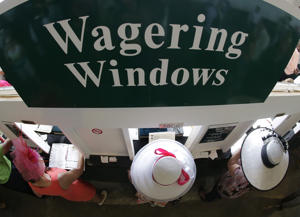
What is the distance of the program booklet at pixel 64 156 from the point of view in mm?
1854

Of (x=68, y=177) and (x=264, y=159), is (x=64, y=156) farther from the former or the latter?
(x=264, y=159)

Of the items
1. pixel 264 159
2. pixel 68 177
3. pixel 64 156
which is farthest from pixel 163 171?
pixel 64 156

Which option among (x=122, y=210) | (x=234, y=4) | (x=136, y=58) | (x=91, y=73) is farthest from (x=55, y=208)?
(x=234, y=4)

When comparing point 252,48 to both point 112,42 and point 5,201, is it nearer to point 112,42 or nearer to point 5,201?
point 112,42

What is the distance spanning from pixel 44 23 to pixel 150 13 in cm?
41

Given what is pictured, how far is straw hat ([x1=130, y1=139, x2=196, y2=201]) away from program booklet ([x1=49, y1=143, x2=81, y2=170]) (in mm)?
880

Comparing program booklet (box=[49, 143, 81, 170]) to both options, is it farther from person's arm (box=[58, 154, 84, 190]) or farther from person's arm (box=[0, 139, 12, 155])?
person's arm (box=[0, 139, 12, 155])

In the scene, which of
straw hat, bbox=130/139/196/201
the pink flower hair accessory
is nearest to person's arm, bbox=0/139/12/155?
the pink flower hair accessory

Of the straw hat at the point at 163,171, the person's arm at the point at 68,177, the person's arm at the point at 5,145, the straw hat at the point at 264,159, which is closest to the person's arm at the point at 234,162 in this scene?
the straw hat at the point at 264,159

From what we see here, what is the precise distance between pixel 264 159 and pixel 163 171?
2.93 ft

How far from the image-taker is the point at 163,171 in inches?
44.7

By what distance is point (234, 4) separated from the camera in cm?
68

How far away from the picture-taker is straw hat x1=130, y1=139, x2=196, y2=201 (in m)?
1.15

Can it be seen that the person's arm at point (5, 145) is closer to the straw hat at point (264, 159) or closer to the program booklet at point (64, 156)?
the program booklet at point (64, 156)
